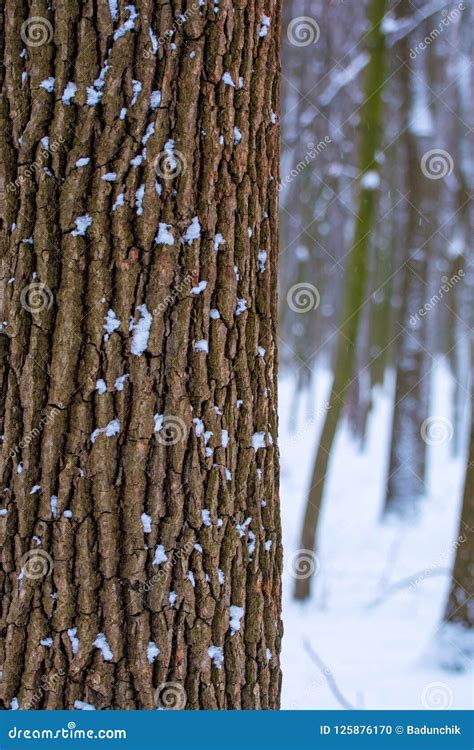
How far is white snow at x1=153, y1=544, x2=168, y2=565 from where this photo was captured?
1999 millimetres

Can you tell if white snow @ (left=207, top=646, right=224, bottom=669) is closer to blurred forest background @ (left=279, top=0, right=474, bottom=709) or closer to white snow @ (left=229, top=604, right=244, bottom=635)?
white snow @ (left=229, top=604, right=244, bottom=635)

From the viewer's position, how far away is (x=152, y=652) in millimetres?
1997

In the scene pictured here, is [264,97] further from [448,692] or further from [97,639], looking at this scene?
Result: [448,692]

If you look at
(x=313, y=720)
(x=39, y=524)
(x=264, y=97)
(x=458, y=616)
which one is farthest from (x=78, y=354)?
(x=458, y=616)

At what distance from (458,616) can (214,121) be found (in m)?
4.11

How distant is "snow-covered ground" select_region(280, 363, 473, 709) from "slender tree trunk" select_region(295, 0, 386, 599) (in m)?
0.58

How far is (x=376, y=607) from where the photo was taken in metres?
5.91

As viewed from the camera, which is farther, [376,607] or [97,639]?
[376,607]

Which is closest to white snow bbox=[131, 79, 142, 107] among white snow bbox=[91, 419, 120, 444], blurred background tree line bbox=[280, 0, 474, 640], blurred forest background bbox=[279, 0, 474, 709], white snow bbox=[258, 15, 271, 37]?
white snow bbox=[258, 15, 271, 37]

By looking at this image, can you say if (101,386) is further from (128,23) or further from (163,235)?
(128,23)

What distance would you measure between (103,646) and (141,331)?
88 cm

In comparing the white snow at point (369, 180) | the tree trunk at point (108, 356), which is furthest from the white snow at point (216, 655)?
the white snow at point (369, 180)

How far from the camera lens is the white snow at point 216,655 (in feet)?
6.84

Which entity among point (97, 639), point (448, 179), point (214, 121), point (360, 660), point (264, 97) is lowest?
point (360, 660)
